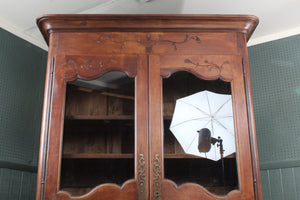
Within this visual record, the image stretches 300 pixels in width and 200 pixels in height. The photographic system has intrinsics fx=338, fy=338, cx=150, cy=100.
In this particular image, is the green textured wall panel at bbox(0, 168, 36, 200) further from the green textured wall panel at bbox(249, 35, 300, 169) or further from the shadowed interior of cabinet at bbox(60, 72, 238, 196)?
the green textured wall panel at bbox(249, 35, 300, 169)

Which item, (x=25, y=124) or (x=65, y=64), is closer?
(x=65, y=64)

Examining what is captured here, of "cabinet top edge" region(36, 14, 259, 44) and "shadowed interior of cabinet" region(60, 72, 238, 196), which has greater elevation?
"cabinet top edge" region(36, 14, 259, 44)

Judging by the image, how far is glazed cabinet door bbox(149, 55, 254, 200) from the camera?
1.56 meters

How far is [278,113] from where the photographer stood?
2154mm

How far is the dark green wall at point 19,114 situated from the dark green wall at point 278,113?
1434mm

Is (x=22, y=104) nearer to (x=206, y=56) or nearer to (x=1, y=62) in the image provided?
(x=1, y=62)

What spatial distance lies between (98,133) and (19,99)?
75 cm

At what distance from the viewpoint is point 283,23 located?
2.23 meters

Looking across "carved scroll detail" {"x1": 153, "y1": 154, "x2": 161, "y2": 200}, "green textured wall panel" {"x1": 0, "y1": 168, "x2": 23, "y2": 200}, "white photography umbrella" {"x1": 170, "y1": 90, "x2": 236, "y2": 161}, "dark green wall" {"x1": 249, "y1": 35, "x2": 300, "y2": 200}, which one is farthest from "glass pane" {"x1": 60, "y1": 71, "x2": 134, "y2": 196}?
"dark green wall" {"x1": 249, "y1": 35, "x2": 300, "y2": 200}

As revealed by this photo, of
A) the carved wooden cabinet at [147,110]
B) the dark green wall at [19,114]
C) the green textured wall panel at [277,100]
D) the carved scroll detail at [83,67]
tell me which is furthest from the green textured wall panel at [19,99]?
the green textured wall panel at [277,100]

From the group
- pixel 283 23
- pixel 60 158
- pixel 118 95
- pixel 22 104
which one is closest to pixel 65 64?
pixel 118 95

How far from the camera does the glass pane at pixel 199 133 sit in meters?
1.57

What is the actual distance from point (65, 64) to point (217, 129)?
82cm

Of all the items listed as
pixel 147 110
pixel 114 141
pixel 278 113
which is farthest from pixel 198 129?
pixel 278 113
